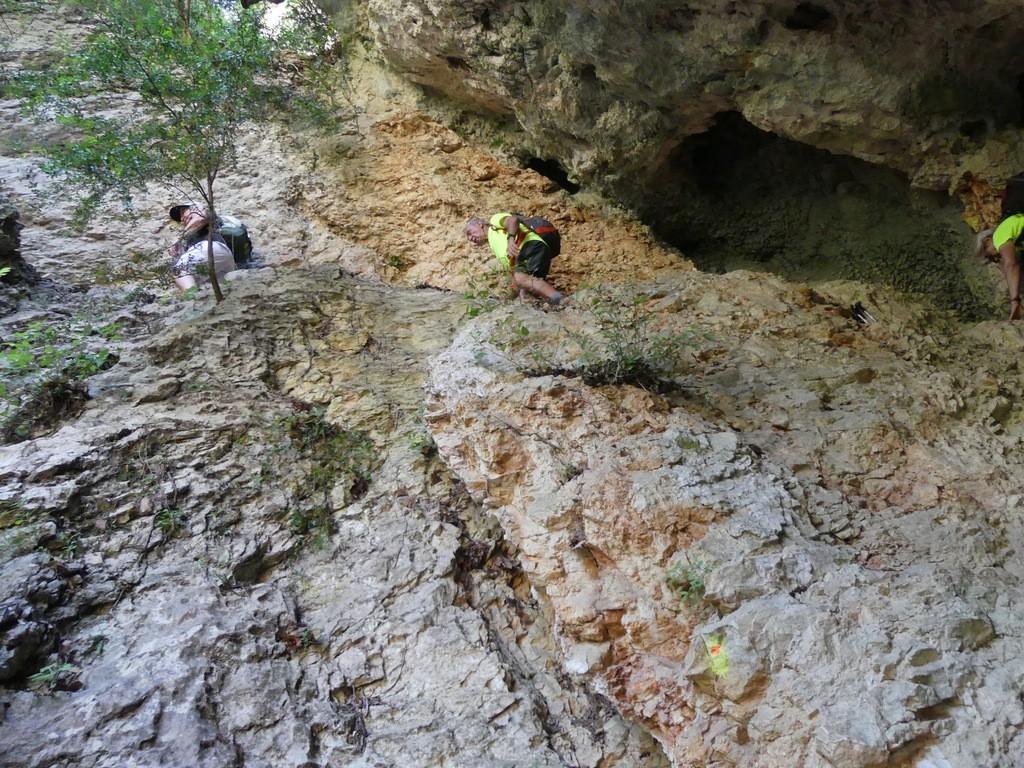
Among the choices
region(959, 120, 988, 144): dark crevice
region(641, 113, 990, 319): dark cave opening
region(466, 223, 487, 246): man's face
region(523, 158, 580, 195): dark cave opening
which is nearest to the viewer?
region(959, 120, 988, 144): dark crevice

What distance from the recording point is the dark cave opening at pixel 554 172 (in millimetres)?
7352

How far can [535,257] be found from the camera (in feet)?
18.0

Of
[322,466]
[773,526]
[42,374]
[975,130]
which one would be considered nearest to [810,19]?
[975,130]

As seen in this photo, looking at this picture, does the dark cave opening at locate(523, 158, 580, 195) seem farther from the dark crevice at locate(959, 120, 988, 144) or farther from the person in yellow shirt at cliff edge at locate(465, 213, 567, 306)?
the dark crevice at locate(959, 120, 988, 144)

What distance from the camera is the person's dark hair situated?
14.6 feet

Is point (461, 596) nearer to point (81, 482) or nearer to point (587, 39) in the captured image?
point (81, 482)

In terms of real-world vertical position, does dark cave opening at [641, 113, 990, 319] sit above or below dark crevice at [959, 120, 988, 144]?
below

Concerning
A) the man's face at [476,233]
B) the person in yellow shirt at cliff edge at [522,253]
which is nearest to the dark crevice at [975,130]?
the person in yellow shirt at cliff edge at [522,253]

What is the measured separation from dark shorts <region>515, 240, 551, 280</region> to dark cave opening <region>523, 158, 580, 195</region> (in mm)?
2074

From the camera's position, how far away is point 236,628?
300 centimetres

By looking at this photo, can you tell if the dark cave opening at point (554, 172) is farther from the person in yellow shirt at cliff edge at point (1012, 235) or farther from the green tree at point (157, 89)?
the person in yellow shirt at cliff edge at point (1012, 235)

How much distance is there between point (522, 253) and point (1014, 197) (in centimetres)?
360

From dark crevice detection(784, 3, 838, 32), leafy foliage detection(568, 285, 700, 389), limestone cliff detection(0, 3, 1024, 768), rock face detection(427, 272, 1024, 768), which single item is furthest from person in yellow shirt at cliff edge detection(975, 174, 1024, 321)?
leafy foliage detection(568, 285, 700, 389)

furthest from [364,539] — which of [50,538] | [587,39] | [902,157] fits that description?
[902,157]
